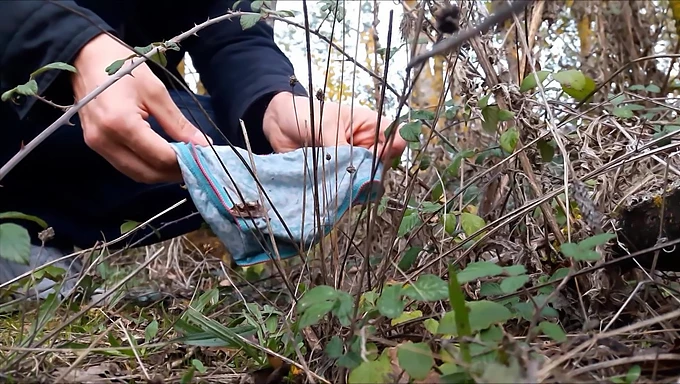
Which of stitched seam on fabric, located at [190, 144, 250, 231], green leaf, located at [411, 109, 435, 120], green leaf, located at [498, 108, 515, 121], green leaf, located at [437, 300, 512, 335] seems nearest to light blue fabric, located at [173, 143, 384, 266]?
stitched seam on fabric, located at [190, 144, 250, 231]

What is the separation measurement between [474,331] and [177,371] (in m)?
0.36

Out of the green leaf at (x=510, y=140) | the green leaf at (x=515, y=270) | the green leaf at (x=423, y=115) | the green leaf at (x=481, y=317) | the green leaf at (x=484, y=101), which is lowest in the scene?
the green leaf at (x=481, y=317)

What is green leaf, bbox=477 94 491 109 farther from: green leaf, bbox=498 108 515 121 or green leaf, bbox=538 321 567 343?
green leaf, bbox=538 321 567 343

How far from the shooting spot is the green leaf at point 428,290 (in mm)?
487

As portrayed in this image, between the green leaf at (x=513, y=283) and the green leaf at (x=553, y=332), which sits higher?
the green leaf at (x=513, y=283)

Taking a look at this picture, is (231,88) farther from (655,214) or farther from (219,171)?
(655,214)

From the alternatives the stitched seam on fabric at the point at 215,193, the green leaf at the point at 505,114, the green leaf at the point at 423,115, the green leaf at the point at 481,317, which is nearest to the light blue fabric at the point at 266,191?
the stitched seam on fabric at the point at 215,193

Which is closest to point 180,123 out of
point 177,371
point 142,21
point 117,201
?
point 177,371

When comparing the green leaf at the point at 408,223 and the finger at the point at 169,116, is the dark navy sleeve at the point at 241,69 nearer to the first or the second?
the finger at the point at 169,116

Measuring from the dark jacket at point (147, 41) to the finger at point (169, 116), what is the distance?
3cm

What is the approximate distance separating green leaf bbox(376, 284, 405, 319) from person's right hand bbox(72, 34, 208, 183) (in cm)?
50

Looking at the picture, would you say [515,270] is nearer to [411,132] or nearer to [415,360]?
[415,360]

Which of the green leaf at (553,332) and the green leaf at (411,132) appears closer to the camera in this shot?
the green leaf at (553,332)

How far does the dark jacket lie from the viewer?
3.28 ft
